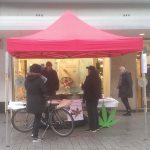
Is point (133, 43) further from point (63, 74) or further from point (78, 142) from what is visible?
point (63, 74)

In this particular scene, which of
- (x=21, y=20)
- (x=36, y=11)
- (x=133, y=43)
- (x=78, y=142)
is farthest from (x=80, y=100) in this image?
(x=36, y=11)

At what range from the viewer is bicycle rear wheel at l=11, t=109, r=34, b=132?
11.6m

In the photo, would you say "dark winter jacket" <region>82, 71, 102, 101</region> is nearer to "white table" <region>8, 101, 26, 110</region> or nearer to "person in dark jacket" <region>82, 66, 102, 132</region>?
"person in dark jacket" <region>82, 66, 102, 132</region>

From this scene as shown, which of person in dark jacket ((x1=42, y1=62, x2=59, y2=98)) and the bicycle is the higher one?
person in dark jacket ((x1=42, y1=62, x2=59, y2=98))

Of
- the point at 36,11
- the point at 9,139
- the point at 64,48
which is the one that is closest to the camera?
the point at 64,48

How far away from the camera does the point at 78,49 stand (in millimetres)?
9812

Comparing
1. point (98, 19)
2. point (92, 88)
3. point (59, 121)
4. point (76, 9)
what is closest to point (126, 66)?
point (98, 19)

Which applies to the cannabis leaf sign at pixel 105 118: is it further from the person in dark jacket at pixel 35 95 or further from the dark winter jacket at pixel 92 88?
the person in dark jacket at pixel 35 95

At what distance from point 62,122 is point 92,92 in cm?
109

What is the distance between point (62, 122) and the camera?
435 inches

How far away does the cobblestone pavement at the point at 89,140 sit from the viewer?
9680mm

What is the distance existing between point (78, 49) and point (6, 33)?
5713 mm

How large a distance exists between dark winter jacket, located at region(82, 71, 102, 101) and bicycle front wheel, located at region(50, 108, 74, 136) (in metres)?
0.73

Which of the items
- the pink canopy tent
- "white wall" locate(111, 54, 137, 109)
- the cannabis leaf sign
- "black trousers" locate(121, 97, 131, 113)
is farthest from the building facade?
the pink canopy tent
